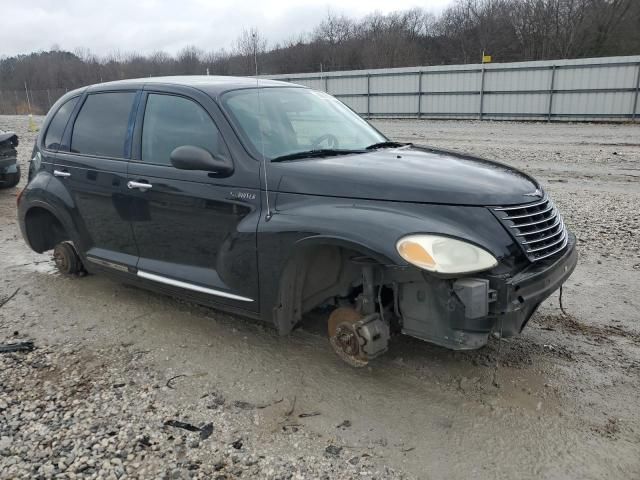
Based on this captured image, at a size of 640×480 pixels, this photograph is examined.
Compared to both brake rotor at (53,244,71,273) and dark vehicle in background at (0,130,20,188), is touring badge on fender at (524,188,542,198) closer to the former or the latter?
brake rotor at (53,244,71,273)

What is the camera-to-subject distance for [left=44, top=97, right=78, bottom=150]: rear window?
5137 millimetres

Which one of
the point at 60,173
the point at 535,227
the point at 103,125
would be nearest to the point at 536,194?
the point at 535,227

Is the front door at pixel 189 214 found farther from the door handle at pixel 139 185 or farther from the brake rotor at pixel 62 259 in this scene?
the brake rotor at pixel 62 259

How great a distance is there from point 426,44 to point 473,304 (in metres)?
62.7

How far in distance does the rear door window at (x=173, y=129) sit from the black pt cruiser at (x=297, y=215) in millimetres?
13

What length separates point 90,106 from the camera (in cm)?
492

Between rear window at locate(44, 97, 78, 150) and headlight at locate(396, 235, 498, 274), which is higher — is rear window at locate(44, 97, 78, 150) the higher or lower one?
the higher one

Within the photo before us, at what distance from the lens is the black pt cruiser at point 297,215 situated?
3021mm

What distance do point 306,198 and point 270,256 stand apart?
1.46ft

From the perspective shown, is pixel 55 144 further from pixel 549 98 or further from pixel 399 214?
pixel 549 98

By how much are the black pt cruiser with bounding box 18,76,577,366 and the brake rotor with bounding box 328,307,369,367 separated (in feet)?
0.04

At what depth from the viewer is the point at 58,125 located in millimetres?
5199

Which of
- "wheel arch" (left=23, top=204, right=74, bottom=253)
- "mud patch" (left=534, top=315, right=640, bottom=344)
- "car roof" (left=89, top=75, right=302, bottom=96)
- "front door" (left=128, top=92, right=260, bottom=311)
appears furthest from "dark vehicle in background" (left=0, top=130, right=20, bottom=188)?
"mud patch" (left=534, top=315, right=640, bottom=344)

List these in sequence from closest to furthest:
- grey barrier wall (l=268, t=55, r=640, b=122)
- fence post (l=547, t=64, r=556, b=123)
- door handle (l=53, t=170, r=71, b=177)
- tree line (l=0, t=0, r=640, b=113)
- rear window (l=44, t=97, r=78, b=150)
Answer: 1. door handle (l=53, t=170, r=71, b=177)
2. rear window (l=44, t=97, r=78, b=150)
3. grey barrier wall (l=268, t=55, r=640, b=122)
4. fence post (l=547, t=64, r=556, b=123)
5. tree line (l=0, t=0, r=640, b=113)
